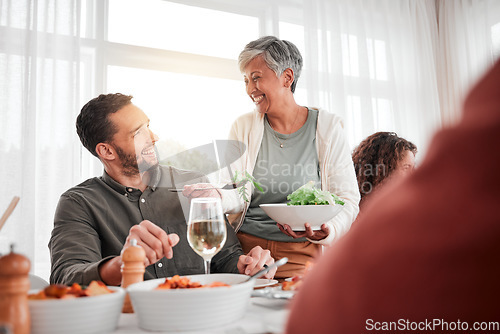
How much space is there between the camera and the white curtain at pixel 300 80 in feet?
9.25

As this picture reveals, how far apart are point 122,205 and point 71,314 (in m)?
1.04

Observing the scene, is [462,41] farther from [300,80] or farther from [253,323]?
[253,323]

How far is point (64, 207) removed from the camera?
57.8 inches

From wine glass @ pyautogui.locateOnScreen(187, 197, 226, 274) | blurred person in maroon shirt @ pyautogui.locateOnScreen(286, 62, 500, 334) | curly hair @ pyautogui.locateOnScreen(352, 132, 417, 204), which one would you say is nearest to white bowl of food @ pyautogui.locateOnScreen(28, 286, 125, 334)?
wine glass @ pyautogui.locateOnScreen(187, 197, 226, 274)

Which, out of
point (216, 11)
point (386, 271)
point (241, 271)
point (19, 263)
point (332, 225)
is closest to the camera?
point (386, 271)

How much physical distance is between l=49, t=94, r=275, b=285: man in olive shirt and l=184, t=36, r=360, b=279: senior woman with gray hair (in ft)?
0.92

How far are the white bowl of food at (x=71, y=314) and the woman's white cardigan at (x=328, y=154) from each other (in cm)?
126

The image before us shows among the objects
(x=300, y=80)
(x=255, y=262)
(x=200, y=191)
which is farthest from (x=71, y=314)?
(x=300, y=80)

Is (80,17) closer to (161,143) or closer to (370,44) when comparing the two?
(161,143)

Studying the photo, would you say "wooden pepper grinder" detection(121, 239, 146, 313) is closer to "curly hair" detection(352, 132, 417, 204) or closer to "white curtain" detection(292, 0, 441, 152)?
"curly hair" detection(352, 132, 417, 204)

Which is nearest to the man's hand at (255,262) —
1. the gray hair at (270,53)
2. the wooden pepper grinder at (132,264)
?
the wooden pepper grinder at (132,264)

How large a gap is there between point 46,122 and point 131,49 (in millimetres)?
903

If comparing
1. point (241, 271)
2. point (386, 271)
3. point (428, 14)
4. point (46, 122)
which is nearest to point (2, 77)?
point (46, 122)

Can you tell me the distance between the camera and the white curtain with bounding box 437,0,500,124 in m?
4.34
